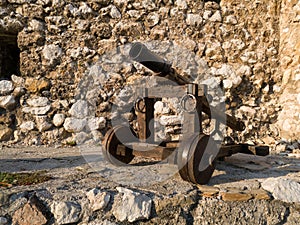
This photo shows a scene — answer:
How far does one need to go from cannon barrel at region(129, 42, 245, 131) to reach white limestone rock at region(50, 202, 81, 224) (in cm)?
111

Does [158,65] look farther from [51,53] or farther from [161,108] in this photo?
[51,53]

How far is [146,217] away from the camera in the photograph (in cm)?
163

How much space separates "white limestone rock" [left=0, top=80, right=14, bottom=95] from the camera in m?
3.38

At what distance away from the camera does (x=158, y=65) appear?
7.38ft

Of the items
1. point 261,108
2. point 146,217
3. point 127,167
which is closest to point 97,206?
point 146,217

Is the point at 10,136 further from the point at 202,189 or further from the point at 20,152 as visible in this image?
the point at 202,189

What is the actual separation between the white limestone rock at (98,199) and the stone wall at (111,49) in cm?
198

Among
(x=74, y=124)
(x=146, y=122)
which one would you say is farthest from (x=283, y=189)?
(x=74, y=124)

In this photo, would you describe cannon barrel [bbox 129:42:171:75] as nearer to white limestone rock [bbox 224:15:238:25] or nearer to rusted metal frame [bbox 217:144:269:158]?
rusted metal frame [bbox 217:144:269:158]

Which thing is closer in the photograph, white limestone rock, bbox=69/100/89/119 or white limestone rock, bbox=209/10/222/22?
white limestone rock, bbox=69/100/89/119

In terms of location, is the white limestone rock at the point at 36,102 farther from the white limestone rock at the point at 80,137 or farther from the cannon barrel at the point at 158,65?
the cannon barrel at the point at 158,65

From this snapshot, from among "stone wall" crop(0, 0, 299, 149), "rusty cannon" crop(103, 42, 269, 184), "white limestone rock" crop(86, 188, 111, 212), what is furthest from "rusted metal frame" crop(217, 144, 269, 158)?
"stone wall" crop(0, 0, 299, 149)

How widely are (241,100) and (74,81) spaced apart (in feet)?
7.26

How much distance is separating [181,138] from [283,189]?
742 mm
